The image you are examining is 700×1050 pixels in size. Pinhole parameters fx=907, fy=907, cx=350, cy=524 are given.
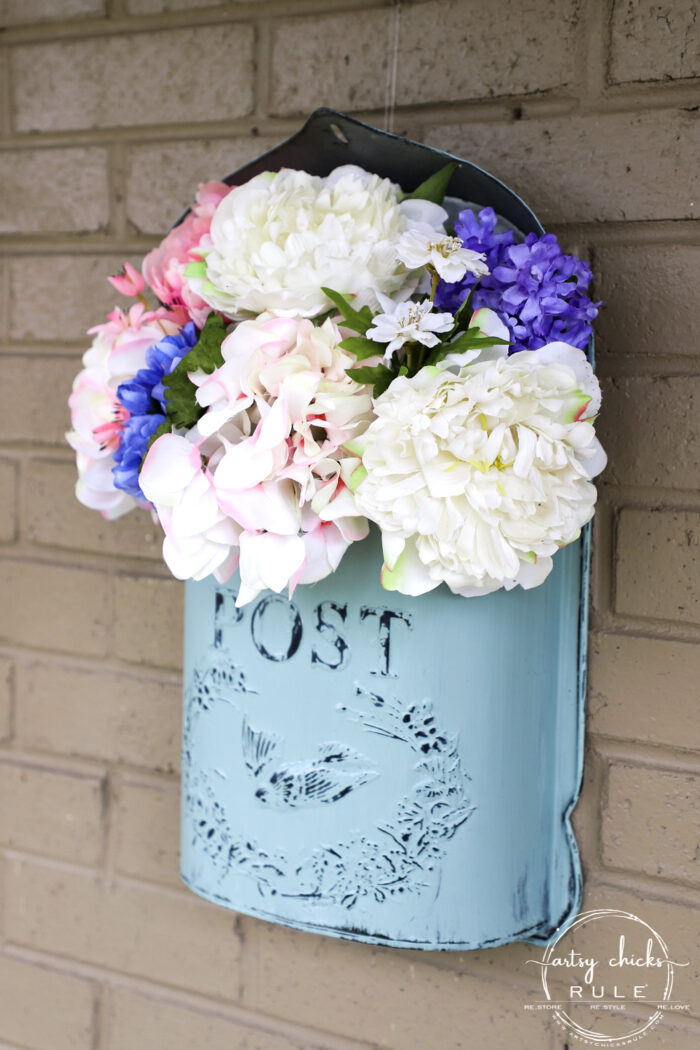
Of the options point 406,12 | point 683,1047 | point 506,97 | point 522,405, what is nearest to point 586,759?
point 683,1047

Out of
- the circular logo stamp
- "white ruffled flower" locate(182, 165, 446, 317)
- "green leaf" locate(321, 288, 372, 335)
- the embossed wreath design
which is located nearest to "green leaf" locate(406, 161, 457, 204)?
"white ruffled flower" locate(182, 165, 446, 317)

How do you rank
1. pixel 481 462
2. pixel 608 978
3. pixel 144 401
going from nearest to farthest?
pixel 481 462
pixel 144 401
pixel 608 978

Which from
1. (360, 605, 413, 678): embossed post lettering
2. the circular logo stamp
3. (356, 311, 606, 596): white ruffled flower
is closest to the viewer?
(356, 311, 606, 596): white ruffled flower

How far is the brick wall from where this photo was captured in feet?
2.44

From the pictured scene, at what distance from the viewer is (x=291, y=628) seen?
27.4 inches

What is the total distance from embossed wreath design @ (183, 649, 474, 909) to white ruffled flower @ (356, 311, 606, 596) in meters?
0.14

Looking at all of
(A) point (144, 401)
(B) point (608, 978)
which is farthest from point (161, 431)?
(B) point (608, 978)

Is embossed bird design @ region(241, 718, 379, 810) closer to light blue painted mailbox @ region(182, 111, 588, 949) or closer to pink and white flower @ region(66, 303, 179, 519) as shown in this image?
light blue painted mailbox @ region(182, 111, 588, 949)

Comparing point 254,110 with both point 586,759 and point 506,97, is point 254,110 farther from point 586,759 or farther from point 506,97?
point 586,759

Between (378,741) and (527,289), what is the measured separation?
0.34 metres

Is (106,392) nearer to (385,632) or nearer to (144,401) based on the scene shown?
(144,401)

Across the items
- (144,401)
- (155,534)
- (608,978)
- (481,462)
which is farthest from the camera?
(155,534)

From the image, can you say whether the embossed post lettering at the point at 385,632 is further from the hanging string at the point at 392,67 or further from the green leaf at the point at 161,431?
the hanging string at the point at 392,67

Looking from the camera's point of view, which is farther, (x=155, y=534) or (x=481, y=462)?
(x=155, y=534)
